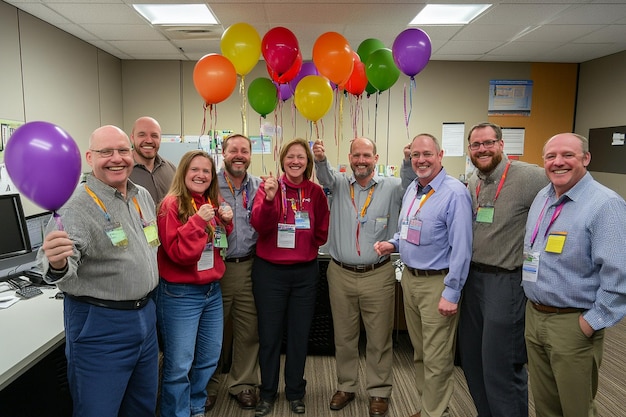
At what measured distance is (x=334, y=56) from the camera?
2604mm

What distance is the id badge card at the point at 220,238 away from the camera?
212 centimetres

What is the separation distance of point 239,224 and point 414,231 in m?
0.99

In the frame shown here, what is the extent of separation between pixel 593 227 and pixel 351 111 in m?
3.91

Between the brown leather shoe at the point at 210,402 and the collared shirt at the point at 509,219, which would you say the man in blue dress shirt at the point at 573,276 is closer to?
the collared shirt at the point at 509,219

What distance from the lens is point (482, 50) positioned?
188 inches

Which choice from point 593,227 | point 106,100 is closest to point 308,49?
point 106,100

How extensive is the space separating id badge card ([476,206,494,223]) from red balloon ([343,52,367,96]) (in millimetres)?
1467

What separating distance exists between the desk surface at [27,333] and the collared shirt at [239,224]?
2.99 ft

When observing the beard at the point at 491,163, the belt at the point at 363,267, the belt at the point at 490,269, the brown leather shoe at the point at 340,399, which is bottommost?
the brown leather shoe at the point at 340,399

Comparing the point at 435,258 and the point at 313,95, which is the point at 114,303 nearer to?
the point at 435,258

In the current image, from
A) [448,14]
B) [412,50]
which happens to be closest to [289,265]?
[412,50]

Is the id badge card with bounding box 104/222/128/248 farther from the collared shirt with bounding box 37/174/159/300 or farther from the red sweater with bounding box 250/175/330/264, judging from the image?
the red sweater with bounding box 250/175/330/264

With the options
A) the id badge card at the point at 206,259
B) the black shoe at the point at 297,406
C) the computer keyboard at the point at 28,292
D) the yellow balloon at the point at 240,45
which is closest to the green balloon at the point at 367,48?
the yellow balloon at the point at 240,45

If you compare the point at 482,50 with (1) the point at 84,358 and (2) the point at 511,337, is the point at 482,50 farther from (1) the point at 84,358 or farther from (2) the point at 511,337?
(1) the point at 84,358
